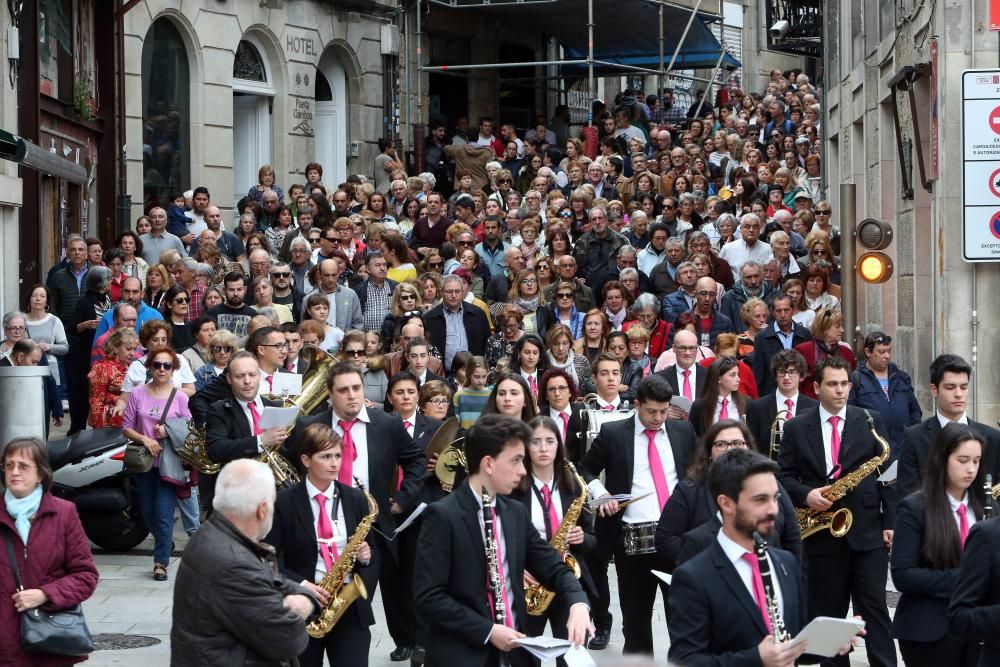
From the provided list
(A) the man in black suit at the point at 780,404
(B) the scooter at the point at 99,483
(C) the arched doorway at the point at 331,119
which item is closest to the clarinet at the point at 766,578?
(A) the man in black suit at the point at 780,404

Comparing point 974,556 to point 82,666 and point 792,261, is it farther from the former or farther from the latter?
point 792,261

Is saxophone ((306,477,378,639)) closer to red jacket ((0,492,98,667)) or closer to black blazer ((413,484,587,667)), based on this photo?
red jacket ((0,492,98,667))

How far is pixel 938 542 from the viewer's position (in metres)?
7.42

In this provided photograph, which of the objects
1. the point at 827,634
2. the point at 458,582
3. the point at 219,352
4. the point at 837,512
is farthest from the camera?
the point at 219,352

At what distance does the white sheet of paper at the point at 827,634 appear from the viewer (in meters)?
5.56

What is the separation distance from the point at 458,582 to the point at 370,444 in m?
2.63

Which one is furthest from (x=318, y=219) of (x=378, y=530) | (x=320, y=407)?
(x=378, y=530)

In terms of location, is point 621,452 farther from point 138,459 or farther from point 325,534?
point 138,459

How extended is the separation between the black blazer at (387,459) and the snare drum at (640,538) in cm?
125

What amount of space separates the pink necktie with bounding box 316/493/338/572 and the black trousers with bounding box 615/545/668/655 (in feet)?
7.43

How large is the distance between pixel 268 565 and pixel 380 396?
6.93 metres

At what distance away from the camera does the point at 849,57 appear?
21984 millimetres

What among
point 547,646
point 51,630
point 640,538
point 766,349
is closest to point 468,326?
point 766,349

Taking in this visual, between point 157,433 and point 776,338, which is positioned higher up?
point 776,338
